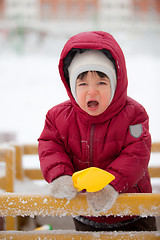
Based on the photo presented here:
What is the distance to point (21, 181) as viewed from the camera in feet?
3.62

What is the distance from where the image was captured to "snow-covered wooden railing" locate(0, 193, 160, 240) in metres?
0.45

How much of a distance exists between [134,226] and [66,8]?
4.76m

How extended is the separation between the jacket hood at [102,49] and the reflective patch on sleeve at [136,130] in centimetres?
5

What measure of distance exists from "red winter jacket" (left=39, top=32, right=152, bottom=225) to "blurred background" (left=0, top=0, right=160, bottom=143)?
3.50 m

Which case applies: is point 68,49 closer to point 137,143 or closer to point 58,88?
point 137,143

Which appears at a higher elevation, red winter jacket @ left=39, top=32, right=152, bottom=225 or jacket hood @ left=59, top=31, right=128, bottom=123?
jacket hood @ left=59, top=31, right=128, bottom=123

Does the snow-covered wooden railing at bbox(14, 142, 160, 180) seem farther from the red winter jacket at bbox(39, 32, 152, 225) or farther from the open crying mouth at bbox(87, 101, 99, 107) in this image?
the open crying mouth at bbox(87, 101, 99, 107)

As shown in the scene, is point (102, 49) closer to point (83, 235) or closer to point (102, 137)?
point (102, 137)

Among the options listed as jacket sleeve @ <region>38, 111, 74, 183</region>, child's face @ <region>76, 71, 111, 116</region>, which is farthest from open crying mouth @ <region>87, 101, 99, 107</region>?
jacket sleeve @ <region>38, 111, 74, 183</region>

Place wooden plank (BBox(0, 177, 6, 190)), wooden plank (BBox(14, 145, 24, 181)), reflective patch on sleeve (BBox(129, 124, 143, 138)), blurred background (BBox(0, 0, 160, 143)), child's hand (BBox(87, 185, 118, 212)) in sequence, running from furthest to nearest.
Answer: blurred background (BBox(0, 0, 160, 143)), wooden plank (BBox(14, 145, 24, 181)), wooden plank (BBox(0, 177, 6, 190)), reflective patch on sleeve (BBox(129, 124, 143, 138)), child's hand (BBox(87, 185, 118, 212))

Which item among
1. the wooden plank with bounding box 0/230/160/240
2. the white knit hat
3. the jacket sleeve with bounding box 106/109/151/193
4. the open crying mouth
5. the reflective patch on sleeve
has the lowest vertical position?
the wooden plank with bounding box 0/230/160/240

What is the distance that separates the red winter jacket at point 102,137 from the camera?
1.70ft

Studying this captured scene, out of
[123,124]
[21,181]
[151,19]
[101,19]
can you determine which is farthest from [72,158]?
[151,19]

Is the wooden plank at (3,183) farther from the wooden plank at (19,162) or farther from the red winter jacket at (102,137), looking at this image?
the red winter jacket at (102,137)
